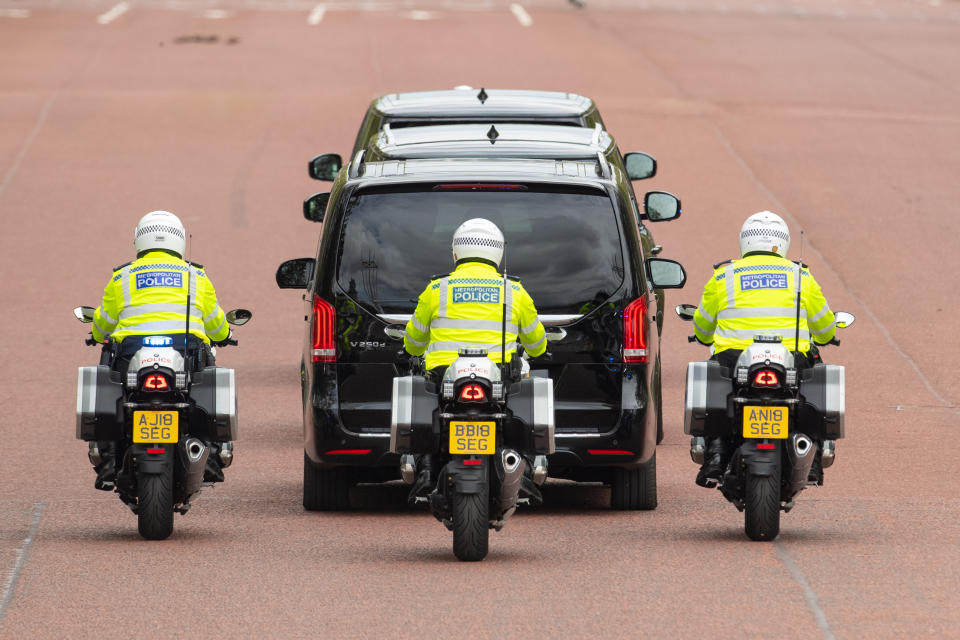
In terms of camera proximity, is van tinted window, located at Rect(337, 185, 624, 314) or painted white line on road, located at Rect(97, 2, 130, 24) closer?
van tinted window, located at Rect(337, 185, 624, 314)

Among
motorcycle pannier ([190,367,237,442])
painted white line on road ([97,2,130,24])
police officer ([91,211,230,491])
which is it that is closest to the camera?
motorcycle pannier ([190,367,237,442])

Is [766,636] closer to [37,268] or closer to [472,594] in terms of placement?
[472,594]

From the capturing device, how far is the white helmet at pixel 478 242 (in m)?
9.45

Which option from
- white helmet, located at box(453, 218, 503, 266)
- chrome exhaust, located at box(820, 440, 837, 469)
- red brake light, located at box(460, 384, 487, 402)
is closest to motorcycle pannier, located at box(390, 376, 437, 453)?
red brake light, located at box(460, 384, 487, 402)

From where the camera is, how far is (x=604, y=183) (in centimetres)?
1048

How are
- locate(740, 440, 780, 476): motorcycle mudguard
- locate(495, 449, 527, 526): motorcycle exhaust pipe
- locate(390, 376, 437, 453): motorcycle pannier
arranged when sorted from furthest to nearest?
locate(740, 440, 780, 476): motorcycle mudguard
locate(390, 376, 437, 453): motorcycle pannier
locate(495, 449, 527, 526): motorcycle exhaust pipe

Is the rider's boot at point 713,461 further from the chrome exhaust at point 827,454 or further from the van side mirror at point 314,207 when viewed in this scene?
the van side mirror at point 314,207

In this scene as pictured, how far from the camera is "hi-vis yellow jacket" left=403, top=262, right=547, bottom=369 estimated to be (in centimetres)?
938

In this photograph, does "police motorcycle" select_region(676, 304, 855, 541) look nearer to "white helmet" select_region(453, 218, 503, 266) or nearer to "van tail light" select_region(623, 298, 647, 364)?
"van tail light" select_region(623, 298, 647, 364)

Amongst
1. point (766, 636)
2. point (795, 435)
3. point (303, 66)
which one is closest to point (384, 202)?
point (795, 435)

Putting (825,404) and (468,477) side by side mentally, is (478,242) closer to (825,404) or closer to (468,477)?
(468,477)

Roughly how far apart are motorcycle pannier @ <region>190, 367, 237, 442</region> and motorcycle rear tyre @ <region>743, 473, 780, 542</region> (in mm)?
2545

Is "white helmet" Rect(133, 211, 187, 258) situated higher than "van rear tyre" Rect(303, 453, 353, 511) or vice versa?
"white helmet" Rect(133, 211, 187, 258)

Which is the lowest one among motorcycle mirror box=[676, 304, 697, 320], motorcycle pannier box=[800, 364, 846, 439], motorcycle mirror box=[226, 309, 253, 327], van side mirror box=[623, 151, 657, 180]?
motorcycle pannier box=[800, 364, 846, 439]
